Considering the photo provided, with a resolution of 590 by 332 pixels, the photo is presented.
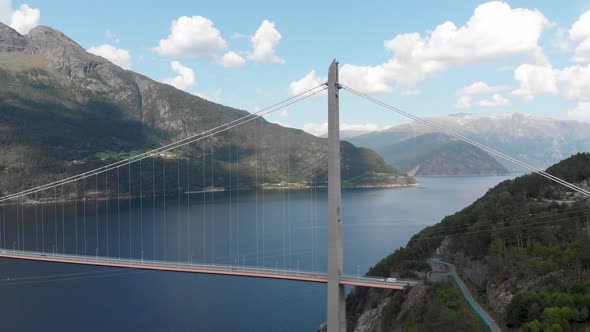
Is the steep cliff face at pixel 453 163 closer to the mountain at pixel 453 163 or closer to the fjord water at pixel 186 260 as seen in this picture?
the mountain at pixel 453 163

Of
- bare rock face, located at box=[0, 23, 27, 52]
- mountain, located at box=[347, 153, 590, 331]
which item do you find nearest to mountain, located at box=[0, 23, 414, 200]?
bare rock face, located at box=[0, 23, 27, 52]

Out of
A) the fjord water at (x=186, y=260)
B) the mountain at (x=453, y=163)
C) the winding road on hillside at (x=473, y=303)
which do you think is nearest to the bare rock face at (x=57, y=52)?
the fjord water at (x=186, y=260)

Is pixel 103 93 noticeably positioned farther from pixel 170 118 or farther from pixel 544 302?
pixel 544 302

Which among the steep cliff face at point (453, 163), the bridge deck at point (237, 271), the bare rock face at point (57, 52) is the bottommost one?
the bridge deck at point (237, 271)

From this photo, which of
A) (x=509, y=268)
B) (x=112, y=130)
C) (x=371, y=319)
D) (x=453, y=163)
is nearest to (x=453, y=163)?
(x=453, y=163)

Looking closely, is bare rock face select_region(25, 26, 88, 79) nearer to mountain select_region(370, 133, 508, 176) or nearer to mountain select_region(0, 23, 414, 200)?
mountain select_region(0, 23, 414, 200)

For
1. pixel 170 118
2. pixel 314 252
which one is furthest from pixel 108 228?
pixel 170 118
